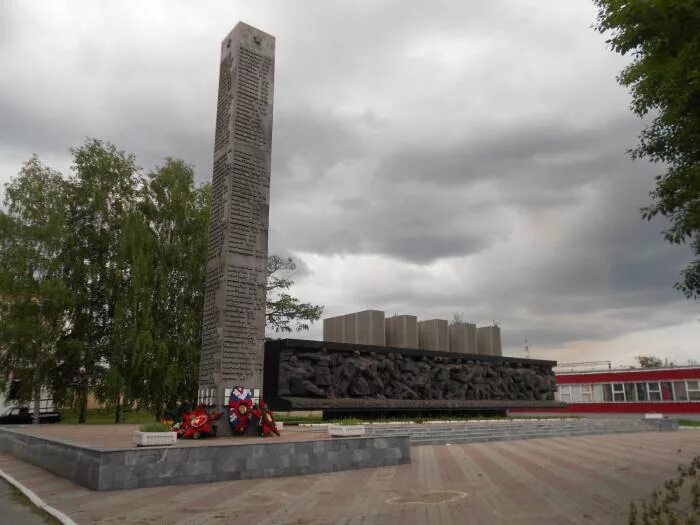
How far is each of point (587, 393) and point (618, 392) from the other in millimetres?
2370

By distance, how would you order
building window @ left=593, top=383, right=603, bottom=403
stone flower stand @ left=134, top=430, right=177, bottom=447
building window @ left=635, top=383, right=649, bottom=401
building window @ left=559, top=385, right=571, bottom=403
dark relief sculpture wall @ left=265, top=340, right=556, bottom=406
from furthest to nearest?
1. building window @ left=559, top=385, right=571, bottom=403
2. building window @ left=593, top=383, right=603, bottom=403
3. building window @ left=635, top=383, right=649, bottom=401
4. dark relief sculpture wall @ left=265, top=340, right=556, bottom=406
5. stone flower stand @ left=134, top=430, right=177, bottom=447

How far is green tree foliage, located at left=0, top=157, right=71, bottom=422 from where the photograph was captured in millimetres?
22638

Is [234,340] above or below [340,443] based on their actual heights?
above

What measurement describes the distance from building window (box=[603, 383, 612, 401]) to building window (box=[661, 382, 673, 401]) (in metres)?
3.68

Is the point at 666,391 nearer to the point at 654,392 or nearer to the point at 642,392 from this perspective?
the point at 654,392

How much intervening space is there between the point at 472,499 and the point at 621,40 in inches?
294

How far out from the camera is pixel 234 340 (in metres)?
12.9

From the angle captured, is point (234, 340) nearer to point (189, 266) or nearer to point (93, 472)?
point (93, 472)

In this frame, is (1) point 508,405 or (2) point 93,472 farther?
(1) point 508,405

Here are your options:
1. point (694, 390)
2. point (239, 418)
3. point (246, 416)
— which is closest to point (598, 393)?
point (694, 390)

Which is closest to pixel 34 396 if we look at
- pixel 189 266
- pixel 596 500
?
pixel 189 266

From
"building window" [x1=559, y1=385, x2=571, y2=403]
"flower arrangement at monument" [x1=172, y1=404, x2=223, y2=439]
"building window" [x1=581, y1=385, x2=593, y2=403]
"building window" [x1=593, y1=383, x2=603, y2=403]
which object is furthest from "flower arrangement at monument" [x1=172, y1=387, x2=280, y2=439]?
"building window" [x1=559, y1=385, x2=571, y2=403]

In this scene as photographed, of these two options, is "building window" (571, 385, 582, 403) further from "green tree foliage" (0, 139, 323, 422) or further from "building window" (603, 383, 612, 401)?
"green tree foliage" (0, 139, 323, 422)

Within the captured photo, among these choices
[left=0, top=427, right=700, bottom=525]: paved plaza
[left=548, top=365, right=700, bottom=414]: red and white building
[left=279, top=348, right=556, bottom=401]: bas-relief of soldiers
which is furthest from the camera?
[left=548, top=365, right=700, bottom=414]: red and white building
